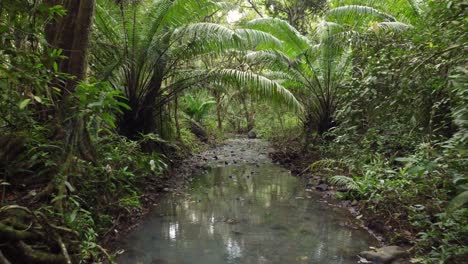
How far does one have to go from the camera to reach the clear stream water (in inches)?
132

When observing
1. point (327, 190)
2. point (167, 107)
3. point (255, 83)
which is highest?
point (255, 83)

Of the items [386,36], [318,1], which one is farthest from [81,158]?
[318,1]

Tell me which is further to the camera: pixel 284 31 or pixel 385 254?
pixel 284 31

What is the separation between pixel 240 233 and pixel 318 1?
472 inches

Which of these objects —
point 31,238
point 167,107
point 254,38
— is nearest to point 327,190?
point 254,38

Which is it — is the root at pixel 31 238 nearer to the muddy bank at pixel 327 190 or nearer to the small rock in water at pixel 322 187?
the muddy bank at pixel 327 190

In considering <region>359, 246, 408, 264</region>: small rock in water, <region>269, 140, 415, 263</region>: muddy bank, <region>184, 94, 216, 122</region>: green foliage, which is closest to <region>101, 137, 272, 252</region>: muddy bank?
<region>269, 140, 415, 263</region>: muddy bank

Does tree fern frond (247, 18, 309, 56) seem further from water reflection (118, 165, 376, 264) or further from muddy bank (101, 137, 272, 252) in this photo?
water reflection (118, 165, 376, 264)

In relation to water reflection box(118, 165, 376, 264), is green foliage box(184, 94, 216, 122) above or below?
above

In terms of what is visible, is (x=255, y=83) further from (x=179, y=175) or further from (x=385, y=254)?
(x=385, y=254)

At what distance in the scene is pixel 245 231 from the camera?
399cm

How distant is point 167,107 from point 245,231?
13.6ft

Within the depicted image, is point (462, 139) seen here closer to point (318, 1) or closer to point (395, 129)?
point (395, 129)

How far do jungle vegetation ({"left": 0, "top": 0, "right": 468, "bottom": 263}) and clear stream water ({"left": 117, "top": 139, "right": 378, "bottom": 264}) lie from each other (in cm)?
35
